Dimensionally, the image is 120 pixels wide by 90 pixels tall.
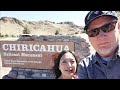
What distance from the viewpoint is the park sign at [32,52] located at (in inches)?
113

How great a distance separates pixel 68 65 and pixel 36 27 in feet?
1.79

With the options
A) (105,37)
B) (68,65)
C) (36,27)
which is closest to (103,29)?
(105,37)

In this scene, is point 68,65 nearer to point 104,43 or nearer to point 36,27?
point 104,43

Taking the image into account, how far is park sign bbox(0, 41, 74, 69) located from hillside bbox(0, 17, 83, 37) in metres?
0.12

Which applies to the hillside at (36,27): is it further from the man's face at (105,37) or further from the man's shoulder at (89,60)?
the man's shoulder at (89,60)

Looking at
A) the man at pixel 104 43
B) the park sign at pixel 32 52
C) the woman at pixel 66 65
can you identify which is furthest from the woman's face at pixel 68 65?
the man at pixel 104 43

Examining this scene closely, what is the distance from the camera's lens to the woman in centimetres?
269

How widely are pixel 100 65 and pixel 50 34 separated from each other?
78cm

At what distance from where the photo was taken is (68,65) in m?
2.70

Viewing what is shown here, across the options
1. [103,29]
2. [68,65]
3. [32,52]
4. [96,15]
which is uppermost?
[96,15]
